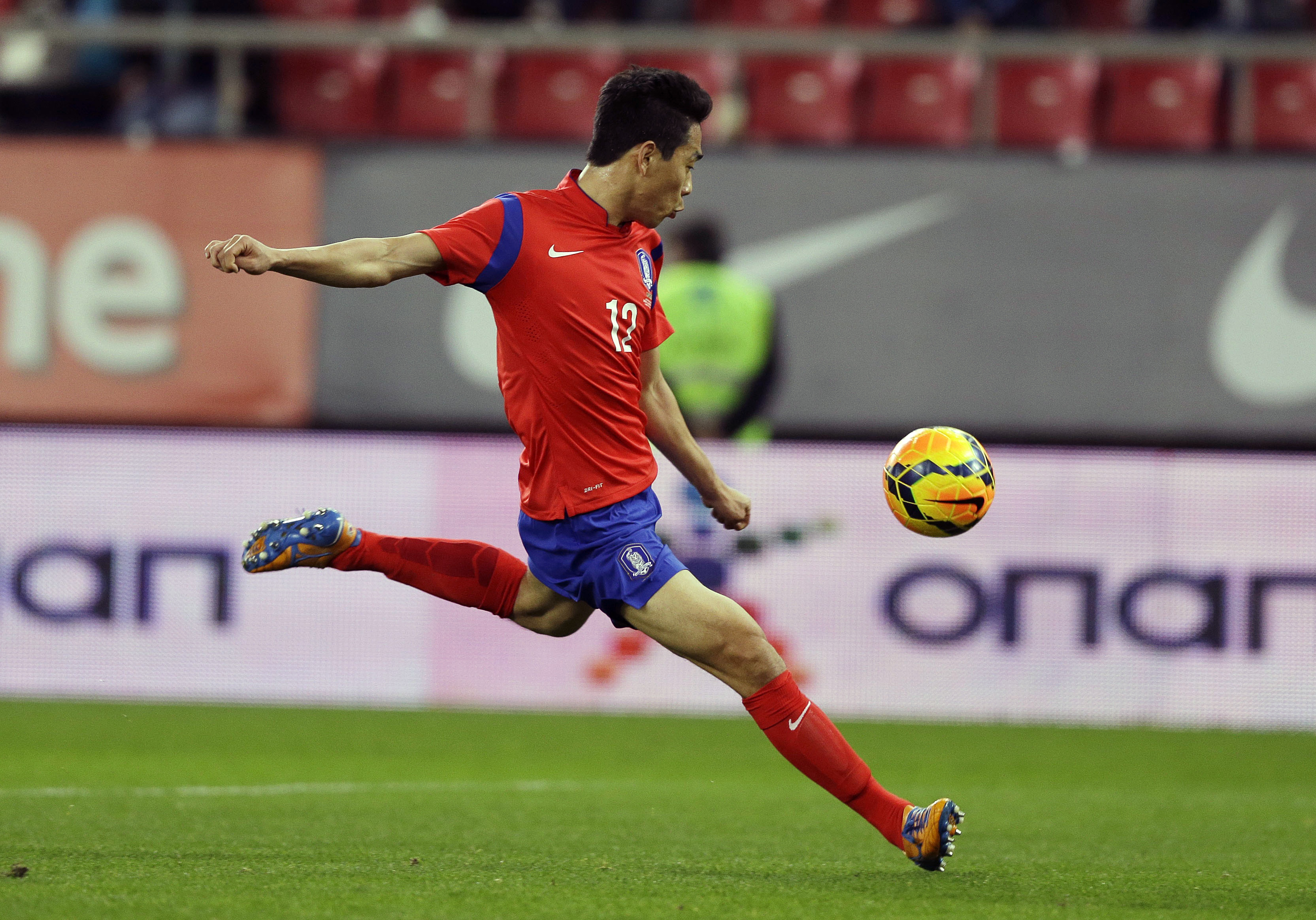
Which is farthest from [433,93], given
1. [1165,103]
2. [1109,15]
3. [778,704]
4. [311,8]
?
[778,704]

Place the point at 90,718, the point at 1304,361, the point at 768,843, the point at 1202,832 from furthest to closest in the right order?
the point at 1304,361
the point at 90,718
the point at 1202,832
the point at 768,843

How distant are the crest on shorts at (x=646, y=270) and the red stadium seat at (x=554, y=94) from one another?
6360 millimetres

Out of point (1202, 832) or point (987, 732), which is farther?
point (987, 732)

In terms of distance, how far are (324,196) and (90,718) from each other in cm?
344

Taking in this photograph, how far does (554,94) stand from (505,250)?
6910 millimetres

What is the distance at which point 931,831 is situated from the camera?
14.4ft

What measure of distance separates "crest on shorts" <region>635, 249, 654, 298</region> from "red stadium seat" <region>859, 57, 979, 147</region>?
6.48 m

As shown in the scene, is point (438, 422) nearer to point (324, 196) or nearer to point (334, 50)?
point (324, 196)

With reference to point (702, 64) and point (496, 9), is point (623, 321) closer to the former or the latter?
point (702, 64)

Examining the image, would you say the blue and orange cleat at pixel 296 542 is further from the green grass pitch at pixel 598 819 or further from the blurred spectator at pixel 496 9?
the blurred spectator at pixel 496 9

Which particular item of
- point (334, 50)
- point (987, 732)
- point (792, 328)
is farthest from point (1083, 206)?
point (334, 50)

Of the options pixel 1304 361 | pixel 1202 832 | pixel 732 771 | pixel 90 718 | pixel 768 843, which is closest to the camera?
pixel 768 843

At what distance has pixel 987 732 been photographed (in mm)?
9000

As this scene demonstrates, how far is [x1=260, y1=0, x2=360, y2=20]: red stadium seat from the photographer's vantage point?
11781 mm
